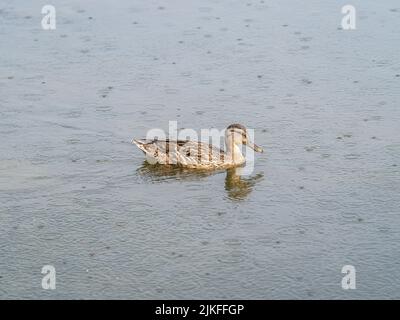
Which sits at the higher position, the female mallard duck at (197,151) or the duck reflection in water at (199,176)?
the female mallard duck at (197,151)

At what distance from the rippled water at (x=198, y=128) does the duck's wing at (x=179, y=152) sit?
4.9 inches

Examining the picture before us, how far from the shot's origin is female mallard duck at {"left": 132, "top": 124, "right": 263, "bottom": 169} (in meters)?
9.85

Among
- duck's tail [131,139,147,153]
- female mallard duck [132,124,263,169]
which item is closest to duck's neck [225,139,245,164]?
female mallard duck [132,124,263,169]

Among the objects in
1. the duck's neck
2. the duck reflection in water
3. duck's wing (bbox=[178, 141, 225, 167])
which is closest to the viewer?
the duck reflection in water

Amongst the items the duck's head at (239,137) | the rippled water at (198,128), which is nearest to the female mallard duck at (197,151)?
the duck's head at (239,137)

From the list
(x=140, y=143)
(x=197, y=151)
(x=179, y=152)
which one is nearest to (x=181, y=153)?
(x=179, y=152)

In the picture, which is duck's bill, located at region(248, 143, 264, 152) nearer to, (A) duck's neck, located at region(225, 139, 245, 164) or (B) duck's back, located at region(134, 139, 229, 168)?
(A) duck's neck, located at region(225, 139, 245, 164)

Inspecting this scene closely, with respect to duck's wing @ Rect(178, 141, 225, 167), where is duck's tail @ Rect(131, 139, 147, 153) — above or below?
above

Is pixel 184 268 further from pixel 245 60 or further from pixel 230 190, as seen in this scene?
pixel 245 60

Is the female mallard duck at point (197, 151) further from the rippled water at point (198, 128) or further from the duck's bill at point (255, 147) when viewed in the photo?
the rippled water at point (198, 128)

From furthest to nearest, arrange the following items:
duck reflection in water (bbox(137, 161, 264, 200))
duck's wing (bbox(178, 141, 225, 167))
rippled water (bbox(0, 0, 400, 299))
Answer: duck's wing (bbox(178, 141, 225, 167))
duck reflection in water (bbox(137, 161, 264, 200))
rippled water (bbox(0, 0, 400, 299))

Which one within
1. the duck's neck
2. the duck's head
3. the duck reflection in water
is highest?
the duck's head

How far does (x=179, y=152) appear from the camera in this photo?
988 centimetres

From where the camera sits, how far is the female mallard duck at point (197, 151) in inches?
388
